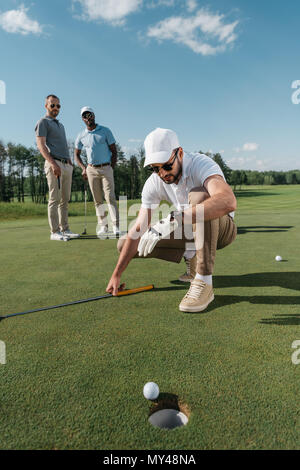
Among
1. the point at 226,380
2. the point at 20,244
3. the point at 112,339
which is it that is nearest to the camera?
the point at 226,380

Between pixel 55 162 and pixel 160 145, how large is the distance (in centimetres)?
391

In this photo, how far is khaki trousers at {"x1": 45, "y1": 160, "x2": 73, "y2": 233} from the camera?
5.69 meters

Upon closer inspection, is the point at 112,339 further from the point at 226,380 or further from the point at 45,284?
the point at 45,284

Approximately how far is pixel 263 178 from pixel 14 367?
278 ft

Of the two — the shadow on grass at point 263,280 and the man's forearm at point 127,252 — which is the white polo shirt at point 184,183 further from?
the shadow on grass at point 263,280

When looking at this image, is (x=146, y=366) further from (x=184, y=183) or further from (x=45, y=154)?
(x=45, y=154)

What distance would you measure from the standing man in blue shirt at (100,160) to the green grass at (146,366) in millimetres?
3315

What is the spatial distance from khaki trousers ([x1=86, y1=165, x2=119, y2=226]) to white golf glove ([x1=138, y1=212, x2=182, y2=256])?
4.02 m

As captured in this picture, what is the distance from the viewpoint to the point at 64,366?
1.60 metres

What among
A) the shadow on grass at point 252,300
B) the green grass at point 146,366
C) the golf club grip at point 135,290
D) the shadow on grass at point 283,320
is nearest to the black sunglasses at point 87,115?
the green grass at point 146,366

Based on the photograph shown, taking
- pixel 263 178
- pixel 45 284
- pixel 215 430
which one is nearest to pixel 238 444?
pixel 215 430

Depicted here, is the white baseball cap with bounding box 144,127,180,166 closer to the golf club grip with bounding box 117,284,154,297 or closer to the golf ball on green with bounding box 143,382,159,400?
the golf club grip with bounding box 117,284,154,297

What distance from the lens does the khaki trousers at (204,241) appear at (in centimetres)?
247
